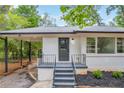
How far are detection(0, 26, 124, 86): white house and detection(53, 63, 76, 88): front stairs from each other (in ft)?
0.19

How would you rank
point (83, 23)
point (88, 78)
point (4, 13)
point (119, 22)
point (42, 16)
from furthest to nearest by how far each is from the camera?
point (42, 16) → point (119, 22) → point (4, 13) → point (88, 78) → point (83, 23)

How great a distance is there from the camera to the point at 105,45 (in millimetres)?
16125

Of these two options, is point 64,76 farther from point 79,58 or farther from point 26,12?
point 26,12

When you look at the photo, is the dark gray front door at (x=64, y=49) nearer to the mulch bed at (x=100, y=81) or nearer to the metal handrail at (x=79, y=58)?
the metal handrail at (x=79, y=58)

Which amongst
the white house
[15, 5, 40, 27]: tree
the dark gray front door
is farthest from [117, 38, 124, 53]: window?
[15, 5, 40, 27]: tree

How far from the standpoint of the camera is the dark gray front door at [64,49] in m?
16.5

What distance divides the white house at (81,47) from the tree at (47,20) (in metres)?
19.1

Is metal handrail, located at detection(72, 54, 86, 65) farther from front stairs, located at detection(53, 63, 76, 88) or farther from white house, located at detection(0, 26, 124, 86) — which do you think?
front stairs, located at detection(53, 63, 76, 88)

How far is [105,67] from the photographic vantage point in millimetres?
15828

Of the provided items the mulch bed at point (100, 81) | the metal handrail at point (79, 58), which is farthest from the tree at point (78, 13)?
the metal handrail at point (79, 58)

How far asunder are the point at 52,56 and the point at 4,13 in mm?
10053

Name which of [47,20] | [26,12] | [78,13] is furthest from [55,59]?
[47,20]
